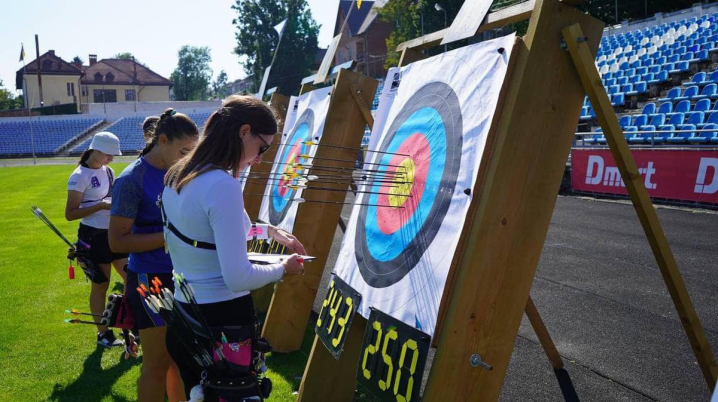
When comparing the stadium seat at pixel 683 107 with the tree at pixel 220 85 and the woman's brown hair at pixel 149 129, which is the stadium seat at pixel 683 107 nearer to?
the woman's brown hair at pixel 149 129

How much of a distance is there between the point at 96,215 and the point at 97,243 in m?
0.24

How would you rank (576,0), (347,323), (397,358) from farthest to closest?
(347,323) → (397,358) → (576,0)

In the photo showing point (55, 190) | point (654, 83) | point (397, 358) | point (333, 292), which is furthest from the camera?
point (55, 190)

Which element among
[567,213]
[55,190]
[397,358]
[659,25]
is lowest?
[55,190]

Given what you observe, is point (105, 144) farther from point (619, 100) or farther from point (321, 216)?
point (619, 100)

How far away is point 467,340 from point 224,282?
3.08ft

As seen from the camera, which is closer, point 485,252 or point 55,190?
point 485,252

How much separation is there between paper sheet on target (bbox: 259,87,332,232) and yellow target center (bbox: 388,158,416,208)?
4.21ft

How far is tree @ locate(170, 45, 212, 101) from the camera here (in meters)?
95.8

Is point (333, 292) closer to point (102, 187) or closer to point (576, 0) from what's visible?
point (576, 0)

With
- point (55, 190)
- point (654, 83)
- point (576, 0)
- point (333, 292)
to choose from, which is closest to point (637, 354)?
point (333, 292)

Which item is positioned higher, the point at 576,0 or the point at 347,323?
the point at 576,0

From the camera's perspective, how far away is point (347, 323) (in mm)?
2805

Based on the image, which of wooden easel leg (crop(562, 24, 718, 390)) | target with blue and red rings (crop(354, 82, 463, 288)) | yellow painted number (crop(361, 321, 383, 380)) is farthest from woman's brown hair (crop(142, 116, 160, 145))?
wooden easel leg (crop(562, 24, 718, 390))
